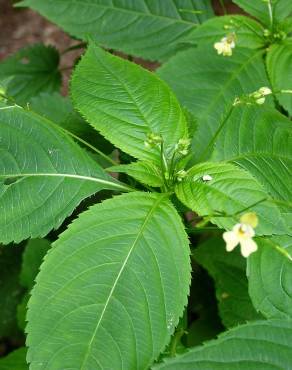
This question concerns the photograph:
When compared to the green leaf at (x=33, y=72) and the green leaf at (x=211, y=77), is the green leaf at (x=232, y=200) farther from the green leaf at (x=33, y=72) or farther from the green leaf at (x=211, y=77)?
the green leaf at (x=33, y=72)

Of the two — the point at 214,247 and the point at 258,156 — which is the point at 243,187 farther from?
the point at 214,247

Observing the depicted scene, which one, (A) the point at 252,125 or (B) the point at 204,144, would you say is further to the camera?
(B) the point at 204,144

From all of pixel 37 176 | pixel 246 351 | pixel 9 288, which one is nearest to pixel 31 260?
pixel 9 288

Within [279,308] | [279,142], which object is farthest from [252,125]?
[279,308]

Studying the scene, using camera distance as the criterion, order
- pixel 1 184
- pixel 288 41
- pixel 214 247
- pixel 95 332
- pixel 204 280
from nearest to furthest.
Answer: pixel 95 332 → pixel 1 184 → pixel 288 41 → pixel 214 247 → pixel 204 280

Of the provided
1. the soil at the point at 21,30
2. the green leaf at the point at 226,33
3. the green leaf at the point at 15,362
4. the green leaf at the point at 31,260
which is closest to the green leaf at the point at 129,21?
the green leaf at the point at 226,33
